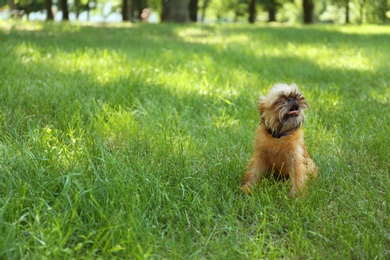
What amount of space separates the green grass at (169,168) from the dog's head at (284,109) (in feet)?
1.40

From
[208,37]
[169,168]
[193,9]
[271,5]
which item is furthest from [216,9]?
[169,168]

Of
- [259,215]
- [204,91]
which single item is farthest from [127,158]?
[204,91]

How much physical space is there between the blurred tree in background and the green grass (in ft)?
49.0

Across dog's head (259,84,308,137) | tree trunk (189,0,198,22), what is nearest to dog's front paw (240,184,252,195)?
dog's head (259,84,308,137)

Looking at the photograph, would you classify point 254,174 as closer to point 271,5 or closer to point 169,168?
point 169,168

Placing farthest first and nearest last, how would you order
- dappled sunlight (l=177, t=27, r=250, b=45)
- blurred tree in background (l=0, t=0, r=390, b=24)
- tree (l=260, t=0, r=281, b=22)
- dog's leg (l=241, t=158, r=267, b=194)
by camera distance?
tree (l=260, t=0, r=281, b=22) → blurred tree in background (l=0, t=0, r=390, b=24) → dappled sunlight (l=177, t=27, r=250, b=45) → dog's leg (l=241, t=158, r=267, b=194)

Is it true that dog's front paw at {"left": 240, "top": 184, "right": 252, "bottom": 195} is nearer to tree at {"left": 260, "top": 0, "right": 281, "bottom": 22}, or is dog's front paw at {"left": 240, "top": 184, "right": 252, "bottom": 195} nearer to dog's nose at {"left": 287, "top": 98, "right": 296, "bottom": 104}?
dog's nose at {"left": 287, "top": 98, "right": 296, "bottom": 104}

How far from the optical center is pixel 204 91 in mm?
5684

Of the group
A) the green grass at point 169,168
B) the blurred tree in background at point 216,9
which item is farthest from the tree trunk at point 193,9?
the green grass at point 169,168

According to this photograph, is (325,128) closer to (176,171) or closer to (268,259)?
(176,171)

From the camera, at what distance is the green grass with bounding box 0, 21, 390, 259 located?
240 centimetres

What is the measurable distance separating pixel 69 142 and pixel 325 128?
2.40 meters

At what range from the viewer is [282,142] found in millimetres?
3227

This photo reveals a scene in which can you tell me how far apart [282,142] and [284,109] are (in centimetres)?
29
